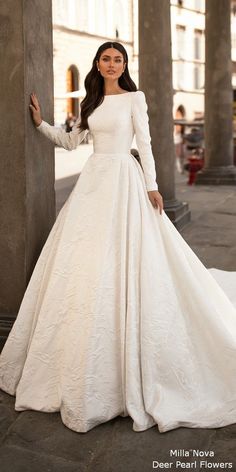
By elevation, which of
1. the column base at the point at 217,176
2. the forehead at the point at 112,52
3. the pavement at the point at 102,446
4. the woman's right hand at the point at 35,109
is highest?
the forehead at the point at 112,52

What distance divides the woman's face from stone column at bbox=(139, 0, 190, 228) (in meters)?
3.73

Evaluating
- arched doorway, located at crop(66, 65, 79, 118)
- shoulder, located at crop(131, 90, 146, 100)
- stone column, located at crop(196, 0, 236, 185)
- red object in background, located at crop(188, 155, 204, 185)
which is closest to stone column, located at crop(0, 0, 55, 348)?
shoulder, located at crop(131, 90, 146, 100)

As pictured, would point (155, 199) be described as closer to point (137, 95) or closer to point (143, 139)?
point (143, 139)

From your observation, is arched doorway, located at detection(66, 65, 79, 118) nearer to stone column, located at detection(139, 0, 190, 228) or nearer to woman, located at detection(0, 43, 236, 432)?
stone column, located at detection(139, 0, 190, 228)

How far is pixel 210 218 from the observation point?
24.7 ft

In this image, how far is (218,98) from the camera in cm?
1055

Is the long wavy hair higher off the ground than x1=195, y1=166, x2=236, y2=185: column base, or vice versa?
the long wavy hair

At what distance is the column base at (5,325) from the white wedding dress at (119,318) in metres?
0.35

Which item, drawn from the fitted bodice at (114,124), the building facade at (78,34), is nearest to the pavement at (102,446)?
the fitted bodice at (114,124)

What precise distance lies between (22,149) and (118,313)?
1.00m

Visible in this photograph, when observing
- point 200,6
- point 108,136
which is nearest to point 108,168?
point 108,136

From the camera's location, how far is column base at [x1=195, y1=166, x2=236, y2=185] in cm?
1070

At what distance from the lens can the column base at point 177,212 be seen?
6.65m

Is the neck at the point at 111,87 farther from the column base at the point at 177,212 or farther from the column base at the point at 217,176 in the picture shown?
the column base at the point at 217,176
